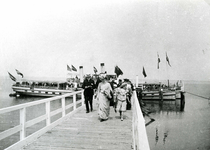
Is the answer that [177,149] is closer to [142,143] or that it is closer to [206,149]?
[206,149]

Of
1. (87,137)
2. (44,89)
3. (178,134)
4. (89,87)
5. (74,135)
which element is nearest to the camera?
(87,137)

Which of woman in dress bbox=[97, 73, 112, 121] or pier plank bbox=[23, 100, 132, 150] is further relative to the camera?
woman in dress bbox=[97, 73, 112, 121]

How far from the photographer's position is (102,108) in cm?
769

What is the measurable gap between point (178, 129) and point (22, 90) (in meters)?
42.8

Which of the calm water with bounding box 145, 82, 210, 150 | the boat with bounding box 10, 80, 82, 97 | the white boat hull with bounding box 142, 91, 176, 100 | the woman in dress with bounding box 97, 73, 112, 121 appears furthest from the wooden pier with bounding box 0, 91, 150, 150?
the white boat hull with bounding box 142, 91, 176, 100

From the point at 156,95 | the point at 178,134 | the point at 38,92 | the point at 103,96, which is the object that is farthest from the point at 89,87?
the point at 38,92

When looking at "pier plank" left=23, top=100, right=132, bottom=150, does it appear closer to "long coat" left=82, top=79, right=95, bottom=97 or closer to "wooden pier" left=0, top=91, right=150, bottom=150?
"wooden pier" left=0, top=91, right=150, bottom=150

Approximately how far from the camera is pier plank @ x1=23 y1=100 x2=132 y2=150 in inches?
188

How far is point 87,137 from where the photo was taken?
558 centimetres

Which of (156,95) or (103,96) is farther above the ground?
(103,96)

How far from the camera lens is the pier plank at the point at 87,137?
4767mm

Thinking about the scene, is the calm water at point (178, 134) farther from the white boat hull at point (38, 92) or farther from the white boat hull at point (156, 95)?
the white boat hull at point (38, 92)

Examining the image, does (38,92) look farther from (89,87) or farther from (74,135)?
(74,135)

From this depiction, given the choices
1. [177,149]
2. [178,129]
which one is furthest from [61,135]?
[178,129]
